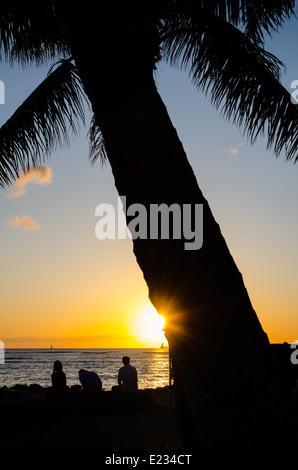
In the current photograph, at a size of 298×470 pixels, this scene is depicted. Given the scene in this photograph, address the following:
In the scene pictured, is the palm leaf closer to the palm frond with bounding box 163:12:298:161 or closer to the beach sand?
the palm frond with bounding box 163:12:298:161

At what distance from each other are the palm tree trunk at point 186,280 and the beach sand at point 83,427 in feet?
13.7

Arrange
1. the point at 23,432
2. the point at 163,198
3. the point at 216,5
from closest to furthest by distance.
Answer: the point at 163,198 < the point at 216,5 < the point at 23,432

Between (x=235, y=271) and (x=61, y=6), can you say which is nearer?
(x=235, y=271)

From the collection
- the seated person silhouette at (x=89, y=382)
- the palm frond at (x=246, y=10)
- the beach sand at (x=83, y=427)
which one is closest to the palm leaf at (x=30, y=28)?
the palm frond at (x=246, y=10)

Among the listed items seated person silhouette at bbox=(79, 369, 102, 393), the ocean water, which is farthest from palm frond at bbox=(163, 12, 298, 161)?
the ocean water

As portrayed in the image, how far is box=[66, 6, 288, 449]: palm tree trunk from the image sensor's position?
223 centimetres

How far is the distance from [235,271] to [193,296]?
26 cm

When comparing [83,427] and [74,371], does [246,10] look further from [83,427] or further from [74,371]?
[74,371]

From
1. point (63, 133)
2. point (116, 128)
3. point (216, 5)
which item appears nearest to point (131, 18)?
point (116, 128)

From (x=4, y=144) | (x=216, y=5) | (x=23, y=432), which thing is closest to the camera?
(x=216, y=5)

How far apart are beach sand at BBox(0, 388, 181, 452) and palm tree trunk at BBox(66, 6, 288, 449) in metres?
4.17

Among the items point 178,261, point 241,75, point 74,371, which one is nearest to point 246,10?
point 241,75

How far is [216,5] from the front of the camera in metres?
4.78

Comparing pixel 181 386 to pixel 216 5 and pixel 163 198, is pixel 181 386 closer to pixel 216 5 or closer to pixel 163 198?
pixel 163 198
